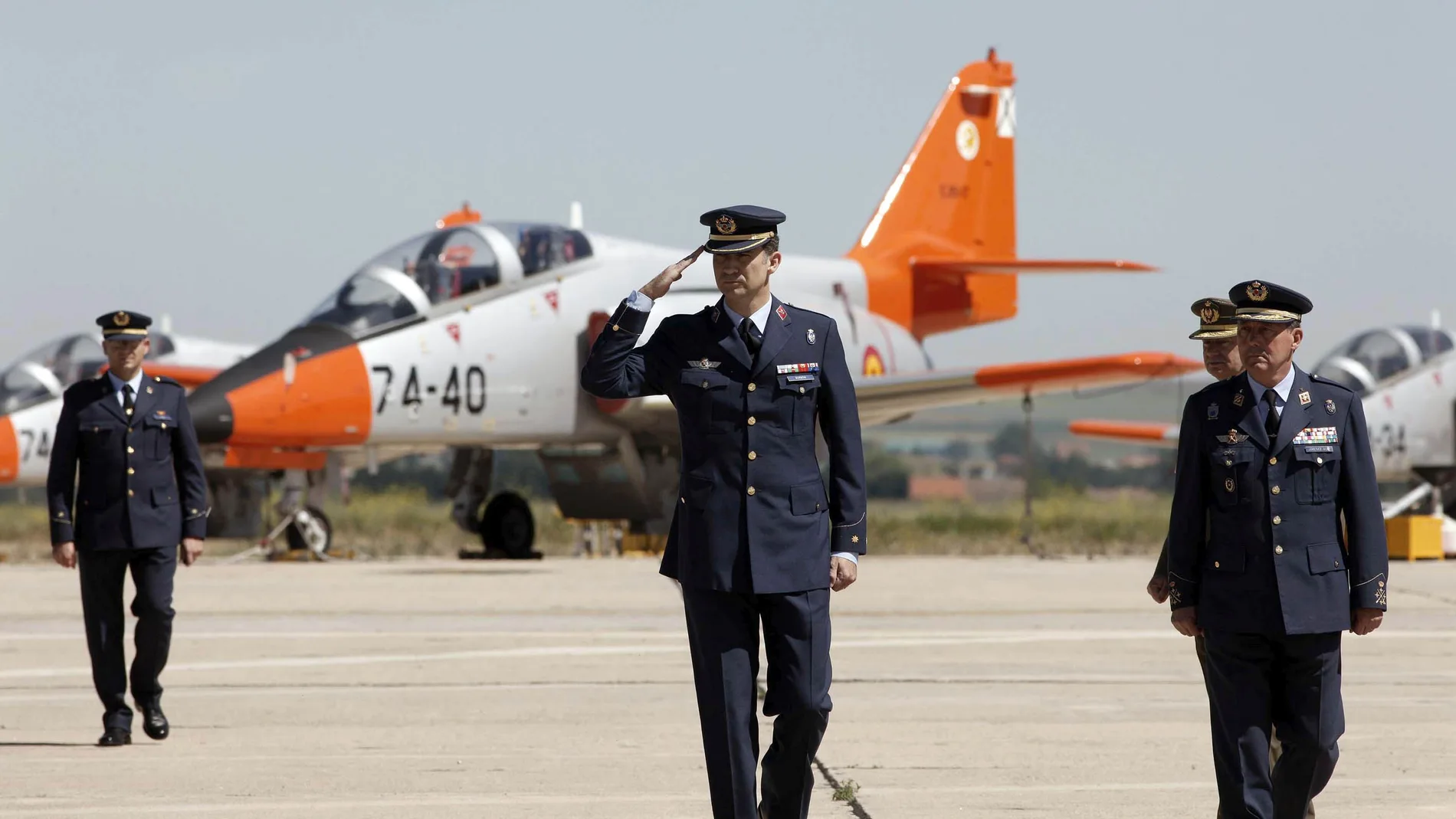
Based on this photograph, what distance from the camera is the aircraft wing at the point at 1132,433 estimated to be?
3198 cm

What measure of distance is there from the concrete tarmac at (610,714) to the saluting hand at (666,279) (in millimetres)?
1750

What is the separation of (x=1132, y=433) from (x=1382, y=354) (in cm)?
640

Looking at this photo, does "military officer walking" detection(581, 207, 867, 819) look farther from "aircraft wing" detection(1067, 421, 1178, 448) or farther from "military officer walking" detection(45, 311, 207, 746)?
"aircraft wing" detection(1067, 421, 1178, 448)

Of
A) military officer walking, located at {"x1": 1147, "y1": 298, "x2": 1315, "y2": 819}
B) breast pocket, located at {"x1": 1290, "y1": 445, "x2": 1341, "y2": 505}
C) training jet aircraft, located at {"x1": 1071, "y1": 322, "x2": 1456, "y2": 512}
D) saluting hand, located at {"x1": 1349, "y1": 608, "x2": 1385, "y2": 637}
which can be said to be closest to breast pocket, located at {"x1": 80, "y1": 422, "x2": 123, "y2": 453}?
military officer walking, located at {"x1": 1147, "y1": 298, "x2": 1315, "y2": 819}

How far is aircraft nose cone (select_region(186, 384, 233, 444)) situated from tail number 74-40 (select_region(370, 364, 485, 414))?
4.87 ft

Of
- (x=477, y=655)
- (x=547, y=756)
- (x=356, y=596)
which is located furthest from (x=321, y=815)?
(x=356, y=596)

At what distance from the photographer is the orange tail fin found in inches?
990

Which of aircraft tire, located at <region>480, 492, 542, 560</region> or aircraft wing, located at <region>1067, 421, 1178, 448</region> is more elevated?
aircraft tire, located at <region>480, 492, 542, 560</region>

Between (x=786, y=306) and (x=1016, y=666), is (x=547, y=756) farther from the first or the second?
(x=1016, y=666)

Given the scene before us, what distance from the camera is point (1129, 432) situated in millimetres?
32500

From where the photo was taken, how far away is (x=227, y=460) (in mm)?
19109

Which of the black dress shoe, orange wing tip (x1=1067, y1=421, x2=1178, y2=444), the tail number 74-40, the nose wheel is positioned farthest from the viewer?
orange wing tip (x1=1067, y1=421, x2=1178, y2=444)

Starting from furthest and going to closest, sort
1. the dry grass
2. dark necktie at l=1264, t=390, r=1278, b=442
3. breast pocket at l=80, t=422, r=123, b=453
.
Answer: the dry grass → breast pocket at l=80, t=422, r=123, b=453 → dark necktie at l=1264, t=390, r=1278, b=442

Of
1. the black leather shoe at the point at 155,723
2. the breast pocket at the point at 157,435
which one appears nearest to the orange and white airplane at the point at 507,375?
the breast pocket at the point at 157,435
